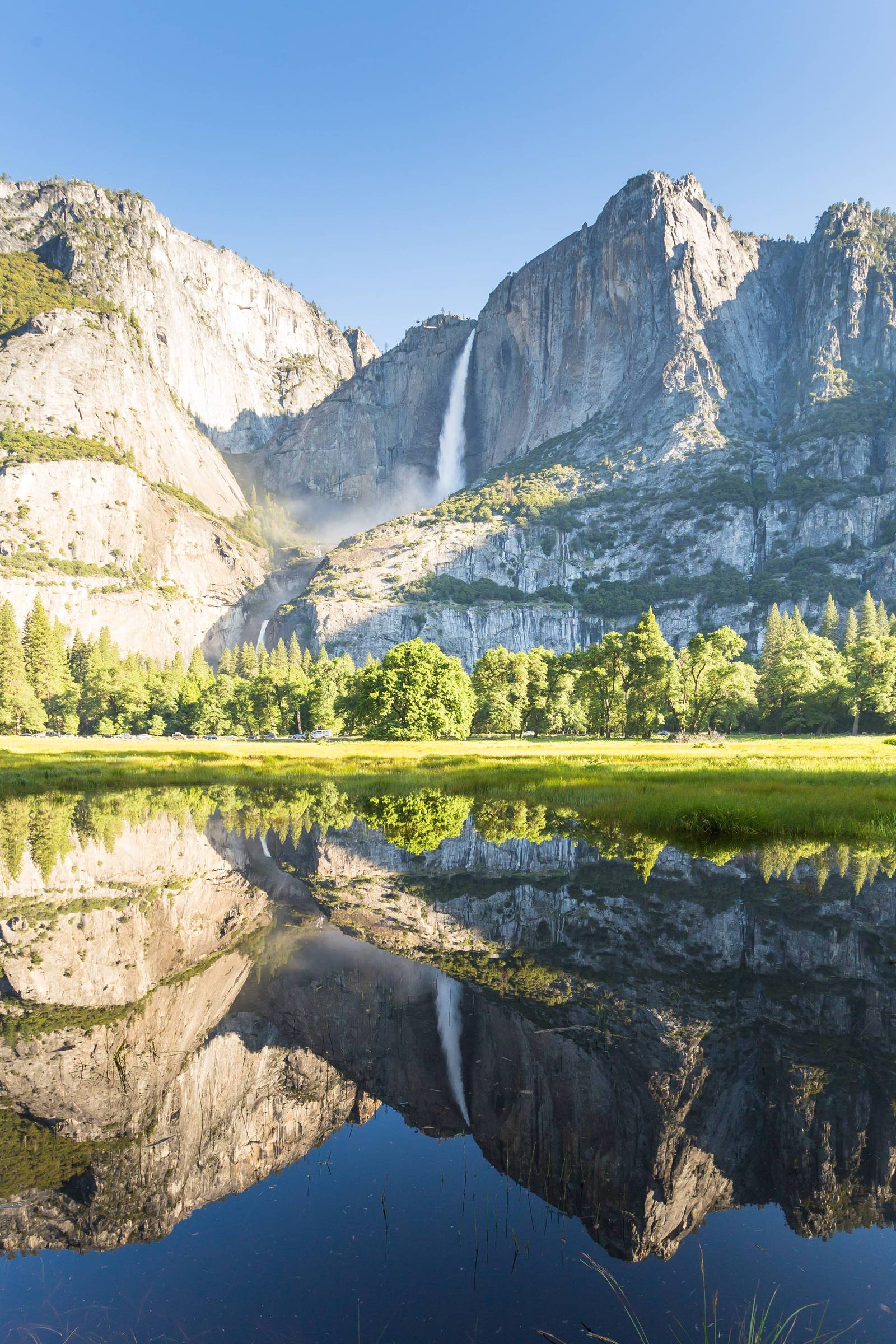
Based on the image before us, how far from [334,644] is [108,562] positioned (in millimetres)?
65428

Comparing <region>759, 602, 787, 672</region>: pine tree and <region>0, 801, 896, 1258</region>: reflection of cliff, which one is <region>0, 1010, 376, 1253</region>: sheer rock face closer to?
<region>0, 801, 896, 1258</region>: reflection of cliff

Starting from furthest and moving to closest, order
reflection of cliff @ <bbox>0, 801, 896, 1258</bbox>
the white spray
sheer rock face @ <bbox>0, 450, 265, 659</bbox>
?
sheer rock face @ <bbox>0, 450, 265, 659</bbox>, the white spray, reflection of cliff @ <bbox>0, 801, 896, 1258</bbox>

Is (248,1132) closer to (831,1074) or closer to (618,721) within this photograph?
(831,1074)

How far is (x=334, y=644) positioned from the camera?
178 metres

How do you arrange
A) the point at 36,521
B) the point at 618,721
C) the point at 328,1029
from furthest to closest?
the point at 36,521
the point at 618,721
the point at 328,1029

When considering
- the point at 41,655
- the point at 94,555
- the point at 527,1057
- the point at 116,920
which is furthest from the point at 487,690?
the point at 94,555

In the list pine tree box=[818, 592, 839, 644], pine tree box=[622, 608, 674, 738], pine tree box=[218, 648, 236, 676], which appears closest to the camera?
pine tree box=[622, 608, 674, 738]

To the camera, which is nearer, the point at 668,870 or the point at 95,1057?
the point at 95,1057

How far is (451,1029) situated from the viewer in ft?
25.8

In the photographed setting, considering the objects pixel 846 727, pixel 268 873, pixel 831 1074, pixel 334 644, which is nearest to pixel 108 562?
pixel 334 644

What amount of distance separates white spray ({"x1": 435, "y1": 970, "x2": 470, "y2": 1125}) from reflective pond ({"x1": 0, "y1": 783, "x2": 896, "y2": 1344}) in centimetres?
4

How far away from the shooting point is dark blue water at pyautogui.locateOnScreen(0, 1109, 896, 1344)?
4102mm

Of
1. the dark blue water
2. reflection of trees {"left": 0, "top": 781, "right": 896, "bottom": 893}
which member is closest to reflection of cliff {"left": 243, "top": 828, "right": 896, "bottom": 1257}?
the dark blue water

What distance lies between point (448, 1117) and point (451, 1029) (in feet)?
4.42
